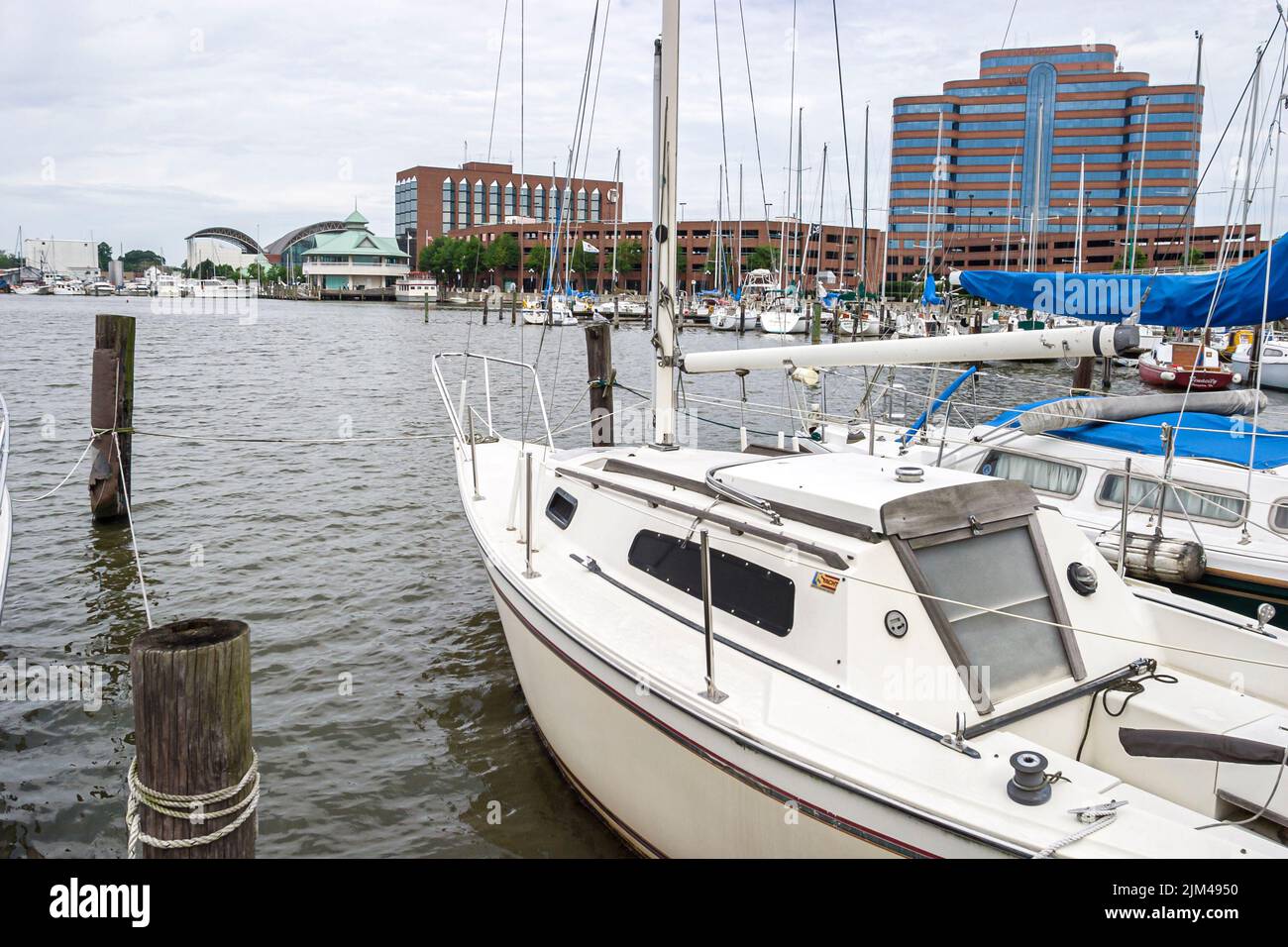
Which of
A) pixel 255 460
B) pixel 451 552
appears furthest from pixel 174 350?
pixel 451 552

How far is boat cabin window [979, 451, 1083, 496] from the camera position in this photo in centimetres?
1134

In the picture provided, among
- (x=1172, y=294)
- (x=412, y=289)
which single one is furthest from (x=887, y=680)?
(x=412, y=289)

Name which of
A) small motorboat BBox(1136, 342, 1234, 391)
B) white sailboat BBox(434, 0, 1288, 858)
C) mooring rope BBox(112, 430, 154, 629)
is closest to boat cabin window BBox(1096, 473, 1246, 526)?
white sailboat BBox(434, 0, 1288, 858)

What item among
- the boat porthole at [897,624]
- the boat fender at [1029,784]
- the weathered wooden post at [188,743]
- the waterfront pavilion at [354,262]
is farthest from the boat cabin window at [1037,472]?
the waterfront pavilion at [354,262]

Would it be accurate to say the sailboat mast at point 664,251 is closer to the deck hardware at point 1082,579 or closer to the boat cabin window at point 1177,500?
the deck hardware at point 1082,579

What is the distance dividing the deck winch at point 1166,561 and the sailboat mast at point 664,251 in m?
5.04

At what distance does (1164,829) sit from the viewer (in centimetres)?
392

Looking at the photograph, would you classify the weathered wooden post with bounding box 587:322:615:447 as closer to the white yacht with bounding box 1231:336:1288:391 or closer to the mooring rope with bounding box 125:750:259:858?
the mooring rope with bounding box 125:750:259:858

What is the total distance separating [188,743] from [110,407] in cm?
1027

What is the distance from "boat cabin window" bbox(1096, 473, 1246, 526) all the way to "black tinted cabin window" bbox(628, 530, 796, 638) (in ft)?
19.7

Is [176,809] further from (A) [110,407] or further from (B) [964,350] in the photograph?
(A) [110,407]

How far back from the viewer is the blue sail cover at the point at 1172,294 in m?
10.1

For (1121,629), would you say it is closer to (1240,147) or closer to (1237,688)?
(1237,688)

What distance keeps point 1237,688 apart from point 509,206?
167465 mm
